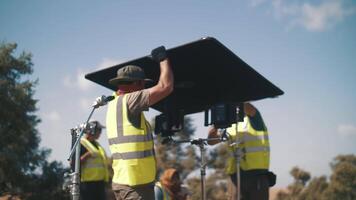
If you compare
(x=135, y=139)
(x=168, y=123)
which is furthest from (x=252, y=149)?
(x=135, y=139)

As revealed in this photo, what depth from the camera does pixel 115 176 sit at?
12.5 feet

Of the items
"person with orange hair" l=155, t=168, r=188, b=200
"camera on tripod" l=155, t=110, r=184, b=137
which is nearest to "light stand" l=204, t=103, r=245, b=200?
"camera on tripod" l=155, t=110, r=184, b=137

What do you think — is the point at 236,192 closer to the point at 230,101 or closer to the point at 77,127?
the point at 230,101

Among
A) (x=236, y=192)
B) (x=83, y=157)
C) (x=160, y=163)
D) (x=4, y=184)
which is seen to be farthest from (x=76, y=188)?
(x=160, y=163)

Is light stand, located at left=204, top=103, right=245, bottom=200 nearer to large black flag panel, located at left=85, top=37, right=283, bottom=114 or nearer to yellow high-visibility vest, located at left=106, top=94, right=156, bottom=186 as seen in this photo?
large black flag panel, located at left=85, top=37, right=283, bottom=114

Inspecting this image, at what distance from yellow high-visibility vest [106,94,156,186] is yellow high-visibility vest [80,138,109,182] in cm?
490

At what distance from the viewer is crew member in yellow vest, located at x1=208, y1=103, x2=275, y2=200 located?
558 centimetres

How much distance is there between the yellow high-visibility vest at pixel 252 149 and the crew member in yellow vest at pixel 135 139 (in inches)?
85.5

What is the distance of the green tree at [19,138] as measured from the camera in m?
21.5

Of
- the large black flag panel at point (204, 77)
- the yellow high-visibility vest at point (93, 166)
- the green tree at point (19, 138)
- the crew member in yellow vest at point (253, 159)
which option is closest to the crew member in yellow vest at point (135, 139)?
the large black flag panel at point (204, 77)

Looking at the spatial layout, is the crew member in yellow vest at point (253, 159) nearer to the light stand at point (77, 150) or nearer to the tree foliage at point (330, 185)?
the light stand at point (77, 150)

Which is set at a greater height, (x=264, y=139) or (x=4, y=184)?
(x=264, y=139)

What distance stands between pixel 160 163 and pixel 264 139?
82.5 ft

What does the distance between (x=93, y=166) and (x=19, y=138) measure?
15624 mm
